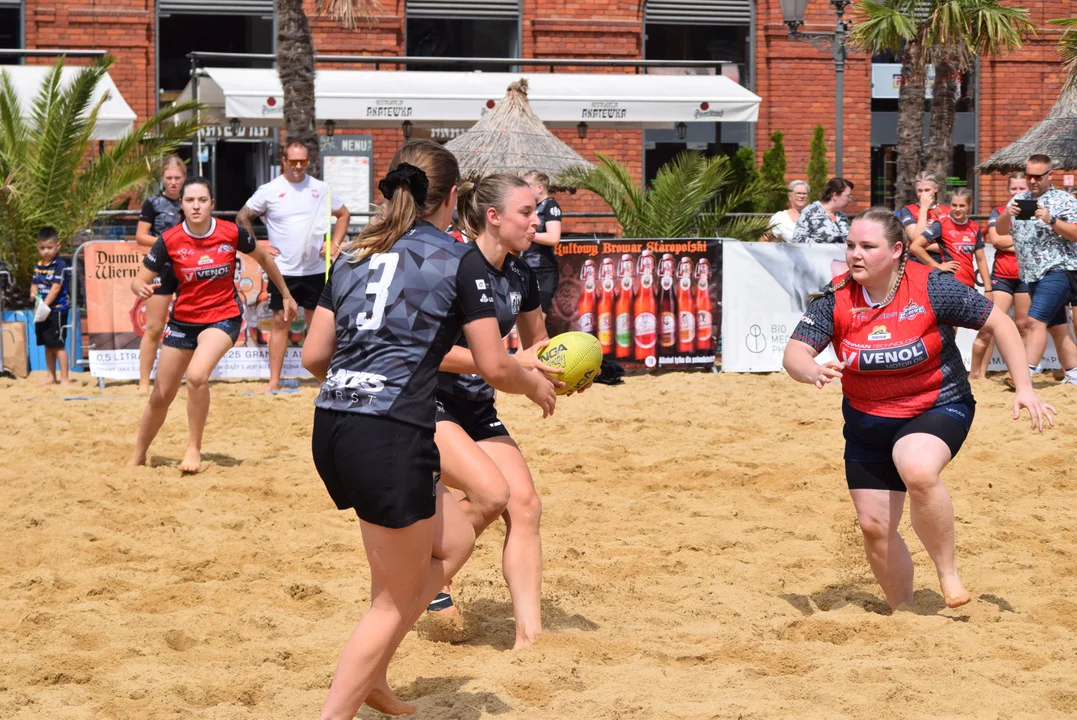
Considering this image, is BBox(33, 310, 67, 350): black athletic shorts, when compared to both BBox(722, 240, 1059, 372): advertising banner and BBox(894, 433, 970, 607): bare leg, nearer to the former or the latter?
BBox(722, 240, 1059, 372): advertising banner

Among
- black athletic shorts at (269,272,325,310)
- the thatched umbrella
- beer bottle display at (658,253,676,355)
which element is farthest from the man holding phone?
black athletic shorts at (269,272,325,310)

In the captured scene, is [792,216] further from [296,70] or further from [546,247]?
[296,70]

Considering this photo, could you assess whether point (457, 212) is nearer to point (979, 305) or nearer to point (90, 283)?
point (979, 305)

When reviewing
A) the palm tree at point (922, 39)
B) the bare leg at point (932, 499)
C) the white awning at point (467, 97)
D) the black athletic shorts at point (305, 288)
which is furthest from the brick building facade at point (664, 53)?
the bare leg at point (932, 499)

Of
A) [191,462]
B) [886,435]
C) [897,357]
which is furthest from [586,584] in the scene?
[191,462]

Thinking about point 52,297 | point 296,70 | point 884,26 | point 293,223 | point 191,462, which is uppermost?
point 884,26

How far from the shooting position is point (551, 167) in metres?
16.5

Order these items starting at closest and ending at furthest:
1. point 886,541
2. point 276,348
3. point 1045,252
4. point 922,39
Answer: point 886,541 → point 1045,252 → point 276,348 → point 922,39

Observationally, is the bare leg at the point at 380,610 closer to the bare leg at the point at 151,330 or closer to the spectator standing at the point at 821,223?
the bare leg at the point at 151,330

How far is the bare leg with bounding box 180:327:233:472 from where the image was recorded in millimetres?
8305

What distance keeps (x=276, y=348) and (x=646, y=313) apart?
149 inches

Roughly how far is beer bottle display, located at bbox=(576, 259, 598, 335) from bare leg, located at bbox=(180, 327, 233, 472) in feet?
17.8

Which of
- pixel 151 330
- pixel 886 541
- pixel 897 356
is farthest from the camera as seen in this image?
pixel 151 330

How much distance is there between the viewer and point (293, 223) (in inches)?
461
